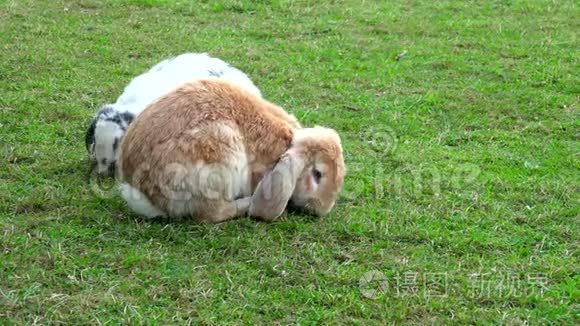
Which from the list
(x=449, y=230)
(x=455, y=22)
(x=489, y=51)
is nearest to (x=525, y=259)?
(x=449, y=230)

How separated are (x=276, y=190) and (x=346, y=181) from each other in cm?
93

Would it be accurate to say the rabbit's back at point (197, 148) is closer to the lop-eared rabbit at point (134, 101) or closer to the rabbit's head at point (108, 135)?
the lop-eared rabbit at point (134, 101)

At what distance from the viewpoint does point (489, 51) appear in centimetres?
899

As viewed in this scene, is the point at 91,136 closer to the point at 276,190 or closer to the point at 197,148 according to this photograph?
the point at 197,148

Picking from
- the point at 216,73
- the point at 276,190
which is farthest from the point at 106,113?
the point at 276,190

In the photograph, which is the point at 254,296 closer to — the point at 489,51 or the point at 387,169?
the point at 387,169

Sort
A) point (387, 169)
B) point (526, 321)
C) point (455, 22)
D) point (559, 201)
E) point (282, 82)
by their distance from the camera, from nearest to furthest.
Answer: point (526, 321)
point (559, 201)
point (387, 169)
point (282, 82)
point (455, 22)

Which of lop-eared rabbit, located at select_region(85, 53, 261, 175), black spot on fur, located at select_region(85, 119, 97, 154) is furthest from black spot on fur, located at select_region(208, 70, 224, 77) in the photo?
black spot on fur, located at select_region(85, 119, 97, 154)

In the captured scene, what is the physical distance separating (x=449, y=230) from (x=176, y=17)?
590cm

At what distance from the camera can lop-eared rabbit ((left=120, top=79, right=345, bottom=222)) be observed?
487 cm

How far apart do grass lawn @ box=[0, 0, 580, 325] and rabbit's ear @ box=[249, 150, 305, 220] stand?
10 cm

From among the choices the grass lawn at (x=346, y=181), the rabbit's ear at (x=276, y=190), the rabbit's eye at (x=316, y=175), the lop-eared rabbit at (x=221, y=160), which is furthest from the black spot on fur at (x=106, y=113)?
the rabbit's eye at (x=316, y=175)

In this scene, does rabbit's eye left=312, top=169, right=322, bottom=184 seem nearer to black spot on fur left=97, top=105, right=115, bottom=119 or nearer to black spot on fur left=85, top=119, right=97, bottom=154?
black spot on fur left=97, top=105, right=115, bottom=119

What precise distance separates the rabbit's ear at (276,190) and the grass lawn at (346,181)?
0.34 ft
